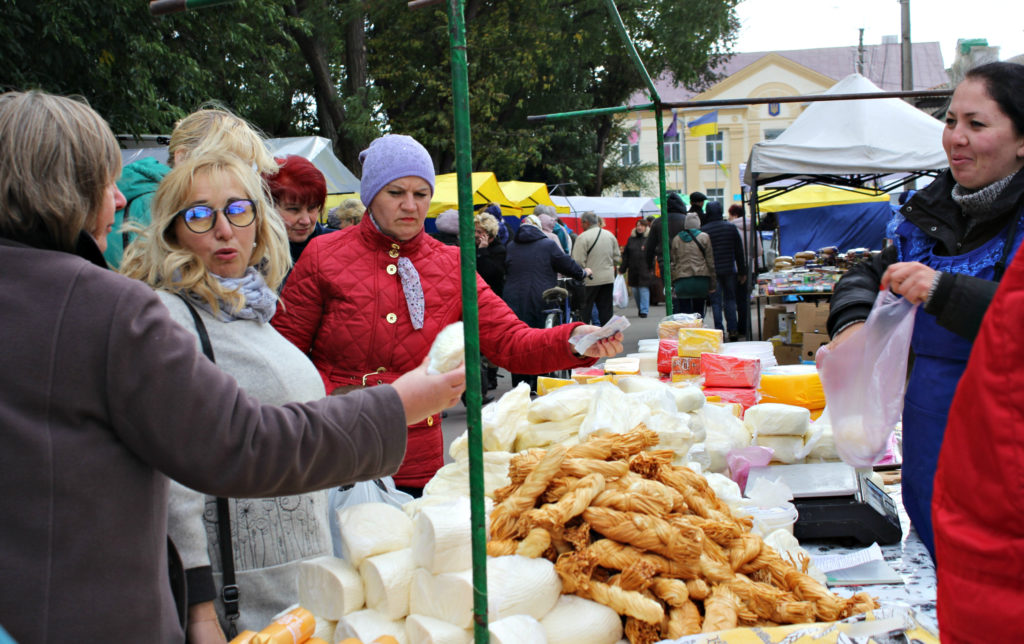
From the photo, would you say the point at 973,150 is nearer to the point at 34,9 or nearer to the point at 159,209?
the point at 159,209

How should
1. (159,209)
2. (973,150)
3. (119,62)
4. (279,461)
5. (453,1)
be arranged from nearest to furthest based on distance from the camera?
1. (279,461)
2. (453,1)
3. (159,209)
4. (973,150)
5. (119,62)

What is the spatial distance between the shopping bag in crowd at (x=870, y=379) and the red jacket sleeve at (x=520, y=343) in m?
0.71

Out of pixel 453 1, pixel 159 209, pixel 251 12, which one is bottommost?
pixel 159 209

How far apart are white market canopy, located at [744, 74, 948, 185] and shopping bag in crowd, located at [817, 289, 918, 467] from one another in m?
6.10

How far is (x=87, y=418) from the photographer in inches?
42.2

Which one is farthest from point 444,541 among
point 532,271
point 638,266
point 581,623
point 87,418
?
point 638,266

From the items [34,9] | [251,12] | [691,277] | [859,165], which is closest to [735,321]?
[691,277]

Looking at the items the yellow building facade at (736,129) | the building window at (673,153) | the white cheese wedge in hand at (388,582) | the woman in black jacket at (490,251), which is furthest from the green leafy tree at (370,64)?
the yellow building facade at (736,129)

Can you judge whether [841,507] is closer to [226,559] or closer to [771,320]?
[226,559]

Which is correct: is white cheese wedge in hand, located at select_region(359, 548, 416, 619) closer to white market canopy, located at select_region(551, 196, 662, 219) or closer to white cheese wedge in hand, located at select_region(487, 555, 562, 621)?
white cheese wedge in hand, located at select_region(487, 555, 562, 621)

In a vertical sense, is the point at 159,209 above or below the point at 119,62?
below

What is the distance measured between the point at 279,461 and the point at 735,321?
34.7ft

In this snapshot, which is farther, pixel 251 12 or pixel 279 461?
pixel 251 12

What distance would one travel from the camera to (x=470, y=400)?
4.46 ft
